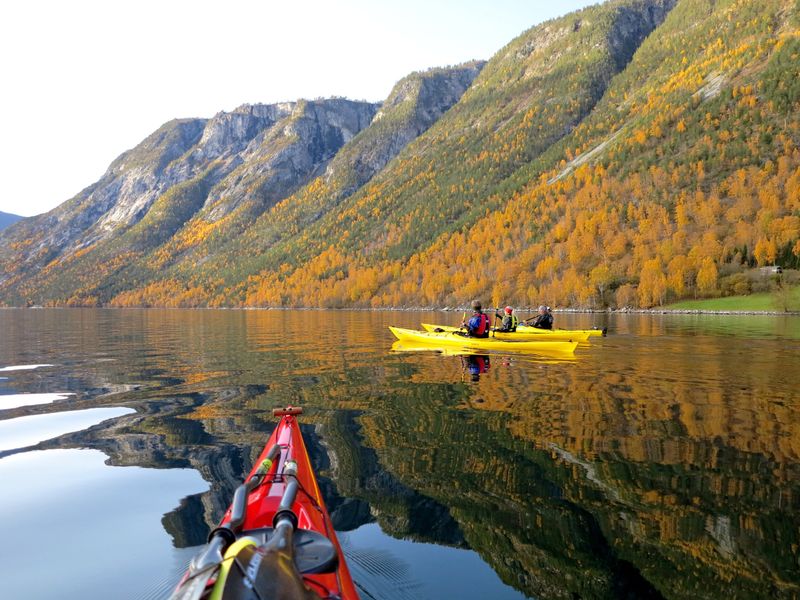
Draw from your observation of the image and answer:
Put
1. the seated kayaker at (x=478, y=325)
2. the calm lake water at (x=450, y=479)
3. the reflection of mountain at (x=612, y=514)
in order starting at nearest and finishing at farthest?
the reflection of mountain at (x=612, y=514)
the calm lake water at (x=450, y=479)
the seated kayaker at (x=478, y=325)

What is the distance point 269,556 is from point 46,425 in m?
13.8

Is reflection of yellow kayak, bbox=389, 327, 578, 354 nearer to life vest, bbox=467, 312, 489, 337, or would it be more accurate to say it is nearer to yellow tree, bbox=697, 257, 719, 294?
life vest, bbox=467, 312, 489, 337

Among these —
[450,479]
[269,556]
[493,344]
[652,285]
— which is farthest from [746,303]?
[269,556]

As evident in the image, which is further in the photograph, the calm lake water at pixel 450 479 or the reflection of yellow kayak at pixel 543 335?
A: the reflection of yellow kayak at pixel 543 335

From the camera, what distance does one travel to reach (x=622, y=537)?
21.7 ft

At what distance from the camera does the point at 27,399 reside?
17203 mm

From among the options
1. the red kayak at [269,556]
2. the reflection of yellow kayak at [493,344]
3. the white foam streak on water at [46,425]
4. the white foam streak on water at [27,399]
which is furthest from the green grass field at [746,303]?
the red kayak at [269,556]

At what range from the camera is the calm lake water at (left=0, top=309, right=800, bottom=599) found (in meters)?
6.03

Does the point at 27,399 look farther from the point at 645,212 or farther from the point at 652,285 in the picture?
the point at 645,212

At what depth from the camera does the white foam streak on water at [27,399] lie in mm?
16378

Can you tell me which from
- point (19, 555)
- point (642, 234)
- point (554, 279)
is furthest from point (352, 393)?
point (642, 234)

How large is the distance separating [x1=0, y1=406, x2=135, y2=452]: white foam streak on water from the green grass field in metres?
91.9

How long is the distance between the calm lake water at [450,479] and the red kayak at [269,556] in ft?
5.23

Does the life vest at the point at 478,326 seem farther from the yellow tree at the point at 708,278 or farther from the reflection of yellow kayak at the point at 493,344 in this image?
the yellow tree at the point at 708,278
